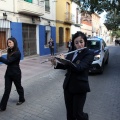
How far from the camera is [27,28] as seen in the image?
57.1 ft

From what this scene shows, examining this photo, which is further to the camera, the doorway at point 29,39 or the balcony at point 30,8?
A: the doorway at point 29,39

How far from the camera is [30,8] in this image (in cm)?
1662

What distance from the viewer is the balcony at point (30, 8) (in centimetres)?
1552

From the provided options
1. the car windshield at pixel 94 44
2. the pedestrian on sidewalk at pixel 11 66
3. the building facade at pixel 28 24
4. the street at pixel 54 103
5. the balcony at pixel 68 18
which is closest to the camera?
the street at pixel 54 103

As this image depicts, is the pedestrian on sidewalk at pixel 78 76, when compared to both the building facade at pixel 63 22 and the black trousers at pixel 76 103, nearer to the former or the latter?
the black trousers at pixel 76 103

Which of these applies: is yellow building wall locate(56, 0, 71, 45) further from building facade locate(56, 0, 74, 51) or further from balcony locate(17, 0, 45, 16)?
balcony locate(17, 0, 45, 16)

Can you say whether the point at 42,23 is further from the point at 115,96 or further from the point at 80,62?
the point at 80,62

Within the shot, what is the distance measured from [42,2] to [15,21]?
186 inches

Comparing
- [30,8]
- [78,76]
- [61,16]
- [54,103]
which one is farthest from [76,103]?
[61,16]

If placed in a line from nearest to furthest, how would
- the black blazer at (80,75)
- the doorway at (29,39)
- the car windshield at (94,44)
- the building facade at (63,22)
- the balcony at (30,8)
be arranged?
the black blazer at (80,75) → the car windshield at (94,44) → the balcony at (30,8) → the doorway at (29,39) → the building facade at (63,22)

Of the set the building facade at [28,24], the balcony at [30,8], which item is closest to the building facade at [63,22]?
the building facade at [28,24]

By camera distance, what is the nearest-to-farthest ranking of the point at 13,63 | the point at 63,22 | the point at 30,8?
the point at 13,63
the point at 30,8
the point at 63,22

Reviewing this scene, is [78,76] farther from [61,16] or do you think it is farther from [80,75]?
[61,16]

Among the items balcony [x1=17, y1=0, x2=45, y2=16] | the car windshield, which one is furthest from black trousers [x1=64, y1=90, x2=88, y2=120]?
balcony [x1=17, y1=0, x2=45, y2=16]
